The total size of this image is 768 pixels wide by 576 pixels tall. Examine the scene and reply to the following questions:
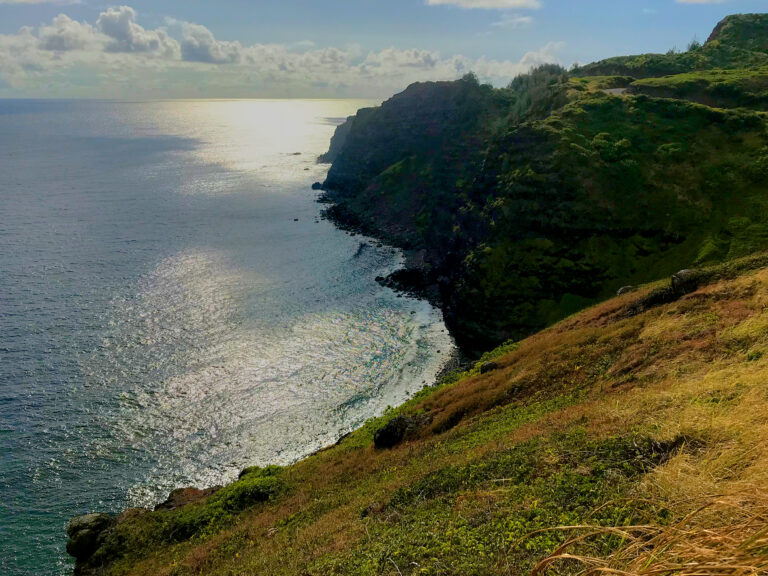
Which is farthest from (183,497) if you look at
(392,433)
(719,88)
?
(719,88)

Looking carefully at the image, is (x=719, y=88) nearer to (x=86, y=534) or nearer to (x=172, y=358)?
(x=172, y=358)

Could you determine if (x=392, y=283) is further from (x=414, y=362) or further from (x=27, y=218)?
(x=27, y=218)

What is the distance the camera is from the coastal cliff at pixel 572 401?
39.5ft

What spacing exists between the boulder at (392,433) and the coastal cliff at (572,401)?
0.15 m

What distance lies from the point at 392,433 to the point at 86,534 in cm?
2375

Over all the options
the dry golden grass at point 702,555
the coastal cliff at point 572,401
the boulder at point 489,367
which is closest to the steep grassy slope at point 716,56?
the coastal cliff at point 572,401

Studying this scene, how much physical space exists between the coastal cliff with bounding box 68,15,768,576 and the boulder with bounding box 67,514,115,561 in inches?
7.6

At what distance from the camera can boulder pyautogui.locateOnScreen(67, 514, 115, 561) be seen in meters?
33.2

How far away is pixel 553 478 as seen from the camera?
51.5 feet

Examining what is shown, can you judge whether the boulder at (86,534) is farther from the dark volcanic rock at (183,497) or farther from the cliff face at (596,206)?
the cliff face at (596,206)

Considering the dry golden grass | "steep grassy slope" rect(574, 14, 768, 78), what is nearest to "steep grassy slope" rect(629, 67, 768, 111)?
"steep grassy slope" rect(574, 14, 768, 78)

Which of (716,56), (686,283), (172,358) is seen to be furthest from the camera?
(716,56)

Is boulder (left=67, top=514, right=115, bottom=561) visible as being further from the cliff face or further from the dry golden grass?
the cliff face

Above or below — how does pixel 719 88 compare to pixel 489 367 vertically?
above
